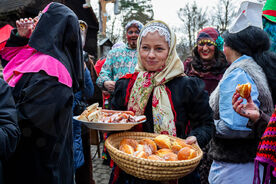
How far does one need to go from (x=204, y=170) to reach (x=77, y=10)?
1340 cm

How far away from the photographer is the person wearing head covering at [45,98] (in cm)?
133

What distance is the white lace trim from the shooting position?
165cm

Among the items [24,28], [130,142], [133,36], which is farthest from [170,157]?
[133,36]

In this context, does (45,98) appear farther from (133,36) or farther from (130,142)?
(133,36)

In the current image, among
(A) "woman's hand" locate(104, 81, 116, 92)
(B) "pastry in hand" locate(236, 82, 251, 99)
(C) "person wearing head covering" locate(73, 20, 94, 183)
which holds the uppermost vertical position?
(B) "pastry in hand" locate(236, 82, 251, 99)

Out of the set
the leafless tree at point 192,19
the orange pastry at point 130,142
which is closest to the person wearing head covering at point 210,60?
the orange pastry at point 130,142

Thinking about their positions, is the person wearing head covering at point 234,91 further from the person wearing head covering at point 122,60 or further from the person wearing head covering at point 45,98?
the person wearing head covering at point 122,60

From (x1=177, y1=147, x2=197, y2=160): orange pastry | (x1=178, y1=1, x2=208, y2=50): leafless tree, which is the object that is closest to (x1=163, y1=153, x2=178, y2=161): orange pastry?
(x1=177, y1=147, x2=197, y2=160): orange pastry

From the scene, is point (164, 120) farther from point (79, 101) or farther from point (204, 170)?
point (79, 101)

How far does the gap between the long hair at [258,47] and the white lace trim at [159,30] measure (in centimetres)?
71

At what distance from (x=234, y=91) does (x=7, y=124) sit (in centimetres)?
172

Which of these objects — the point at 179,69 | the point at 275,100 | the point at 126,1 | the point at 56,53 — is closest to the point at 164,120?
the point at 179,69

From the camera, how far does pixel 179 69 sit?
5.55 feet

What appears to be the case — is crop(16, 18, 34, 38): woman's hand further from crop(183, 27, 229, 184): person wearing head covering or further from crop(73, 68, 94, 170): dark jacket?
crop(183, 27, 229, 184): person wearing head covering
